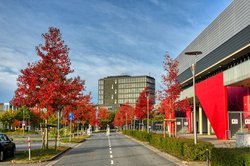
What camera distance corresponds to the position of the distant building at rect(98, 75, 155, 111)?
179 metres

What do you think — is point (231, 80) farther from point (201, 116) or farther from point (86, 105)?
point (201, 116)

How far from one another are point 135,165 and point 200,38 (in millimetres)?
35668

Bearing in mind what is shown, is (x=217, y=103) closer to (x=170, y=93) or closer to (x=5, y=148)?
(x=170, y=93)

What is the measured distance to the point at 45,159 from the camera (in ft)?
61.0

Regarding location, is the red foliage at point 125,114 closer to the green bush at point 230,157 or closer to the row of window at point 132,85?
the row of window at point 132,85

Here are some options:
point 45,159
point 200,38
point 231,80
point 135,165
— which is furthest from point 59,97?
point 200,38

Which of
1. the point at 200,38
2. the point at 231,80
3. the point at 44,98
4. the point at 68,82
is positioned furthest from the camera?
the point at 200,38

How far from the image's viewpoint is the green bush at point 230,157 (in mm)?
9492

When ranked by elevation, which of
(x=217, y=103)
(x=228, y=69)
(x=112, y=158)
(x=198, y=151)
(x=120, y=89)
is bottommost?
(x=112, y=158)

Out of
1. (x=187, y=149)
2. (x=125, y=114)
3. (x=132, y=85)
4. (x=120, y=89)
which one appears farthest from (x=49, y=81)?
(x=120, y=89)

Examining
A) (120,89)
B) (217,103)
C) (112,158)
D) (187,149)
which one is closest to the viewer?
(187,149)

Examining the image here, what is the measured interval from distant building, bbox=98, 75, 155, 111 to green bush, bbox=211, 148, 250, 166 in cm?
16376

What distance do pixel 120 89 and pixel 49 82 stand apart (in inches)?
6412

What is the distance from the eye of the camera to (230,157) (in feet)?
33.7
